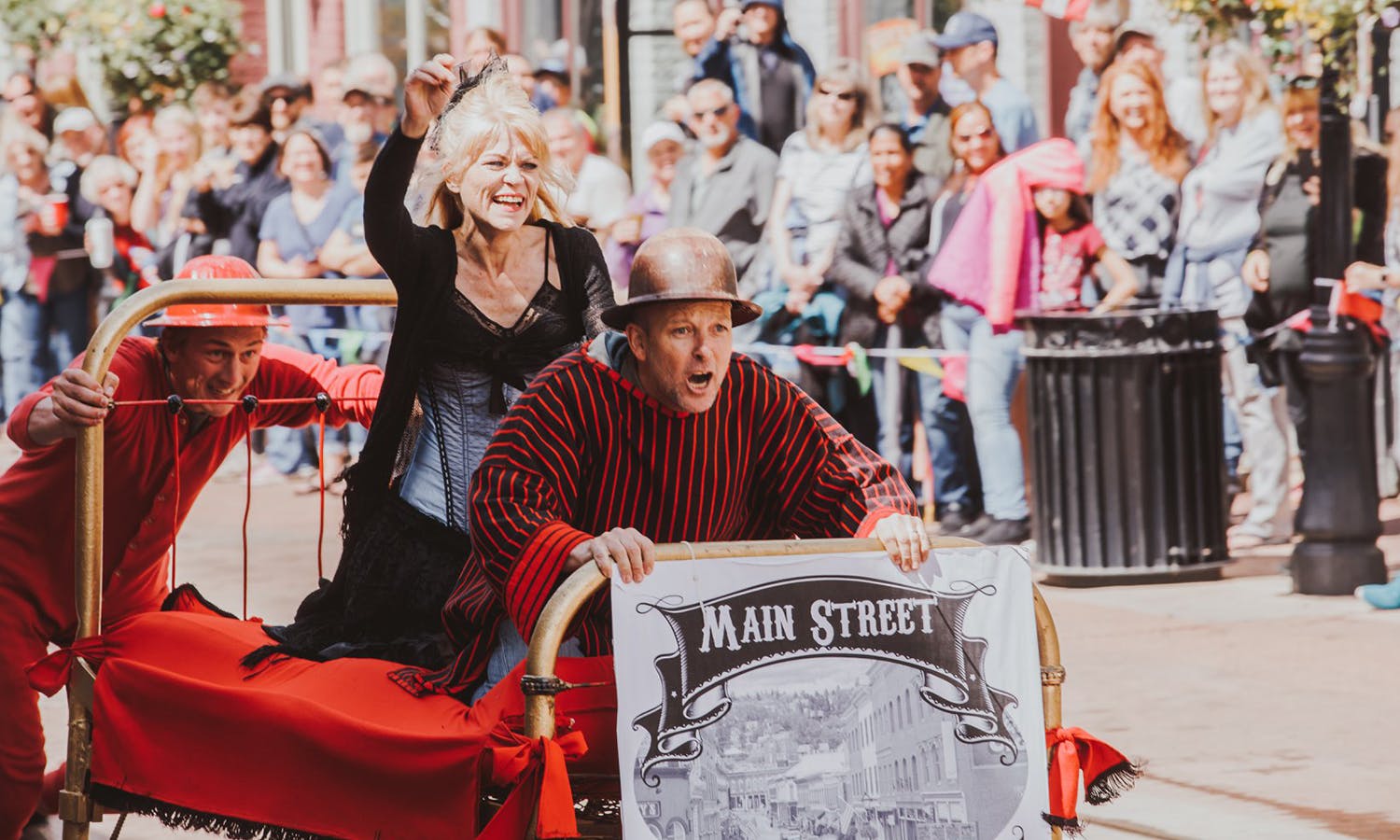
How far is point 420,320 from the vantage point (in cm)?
494

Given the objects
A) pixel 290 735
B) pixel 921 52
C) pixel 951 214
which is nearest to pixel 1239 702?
pixel 290 735

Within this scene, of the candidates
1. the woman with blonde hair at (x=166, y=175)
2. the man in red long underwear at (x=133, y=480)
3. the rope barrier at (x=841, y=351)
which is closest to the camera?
the man in red long underwear at (x=133, y=480)

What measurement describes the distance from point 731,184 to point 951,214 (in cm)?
166

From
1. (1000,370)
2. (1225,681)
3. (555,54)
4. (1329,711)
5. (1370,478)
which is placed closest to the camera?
(1329,711)

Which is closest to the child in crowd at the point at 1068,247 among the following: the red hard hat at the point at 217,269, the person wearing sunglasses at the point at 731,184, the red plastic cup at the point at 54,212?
the person wearing sunglasses at the point at 731,184

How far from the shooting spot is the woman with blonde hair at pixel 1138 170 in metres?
9.83

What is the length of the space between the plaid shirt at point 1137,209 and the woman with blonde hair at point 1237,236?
0.12 meters

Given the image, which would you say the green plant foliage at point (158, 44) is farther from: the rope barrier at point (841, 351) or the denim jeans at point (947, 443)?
the denim jeans at point (947, 443)

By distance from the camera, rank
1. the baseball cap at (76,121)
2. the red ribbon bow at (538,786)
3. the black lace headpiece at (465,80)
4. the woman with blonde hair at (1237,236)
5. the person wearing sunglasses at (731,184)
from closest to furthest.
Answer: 1. the red ribbon bow at (538,786)
2. the black lace headpiece at (465,80)
3. the woman with blonde hair at (1237,236)
4. the person wearing sunglasses at (731,184)
5. the baseball cap at (76,121)

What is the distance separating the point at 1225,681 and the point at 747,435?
3490mm

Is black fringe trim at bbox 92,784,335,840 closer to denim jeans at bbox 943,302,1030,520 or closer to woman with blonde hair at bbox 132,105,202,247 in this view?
denim jeans at bbox 943,302,1030,520

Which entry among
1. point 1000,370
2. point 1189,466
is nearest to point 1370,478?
point 1189,466

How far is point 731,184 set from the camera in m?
11.6

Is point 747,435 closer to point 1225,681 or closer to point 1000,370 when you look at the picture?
point 1225,681
